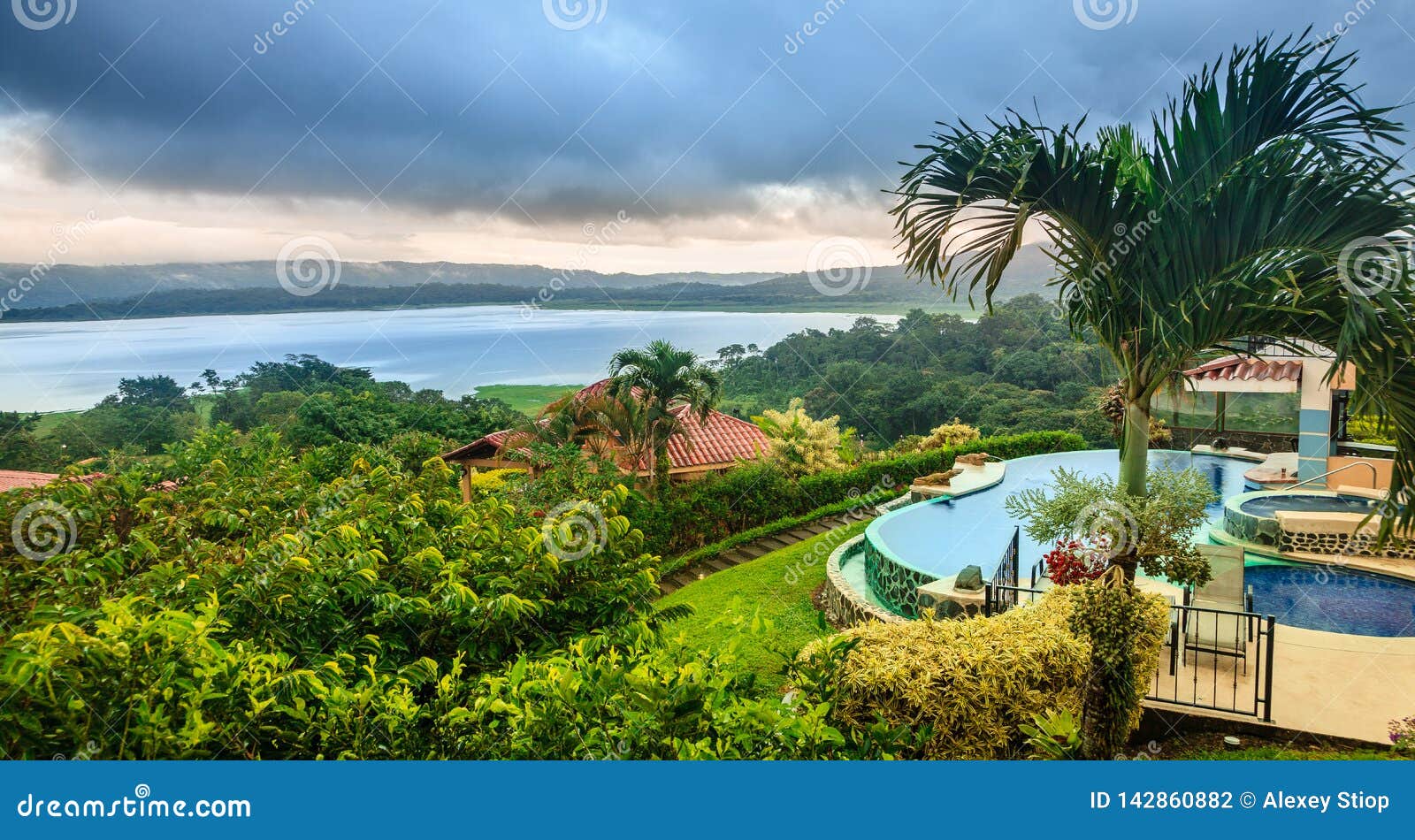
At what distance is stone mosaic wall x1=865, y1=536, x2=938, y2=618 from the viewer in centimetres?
598

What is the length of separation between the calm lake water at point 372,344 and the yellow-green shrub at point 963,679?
16.0 feet

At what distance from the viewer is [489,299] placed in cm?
1034

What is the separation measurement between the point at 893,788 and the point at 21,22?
5897 millimetres

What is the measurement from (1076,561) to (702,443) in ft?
32.2

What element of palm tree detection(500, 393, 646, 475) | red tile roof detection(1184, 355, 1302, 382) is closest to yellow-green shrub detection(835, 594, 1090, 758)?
palm tree detection(500, 393, 646, 475)

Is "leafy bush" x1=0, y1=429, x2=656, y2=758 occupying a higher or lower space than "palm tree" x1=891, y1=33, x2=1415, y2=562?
lower

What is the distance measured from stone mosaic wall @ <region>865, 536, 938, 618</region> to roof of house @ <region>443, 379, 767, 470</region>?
162 inches

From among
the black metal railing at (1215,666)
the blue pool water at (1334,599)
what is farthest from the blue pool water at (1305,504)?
the black metal railing at (1215,666)

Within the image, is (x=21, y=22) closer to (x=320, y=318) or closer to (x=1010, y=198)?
(x=320, y=318)

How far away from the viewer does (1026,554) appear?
7.41 metres

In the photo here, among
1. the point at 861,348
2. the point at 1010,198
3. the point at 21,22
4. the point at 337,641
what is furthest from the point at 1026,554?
the point at 861,348

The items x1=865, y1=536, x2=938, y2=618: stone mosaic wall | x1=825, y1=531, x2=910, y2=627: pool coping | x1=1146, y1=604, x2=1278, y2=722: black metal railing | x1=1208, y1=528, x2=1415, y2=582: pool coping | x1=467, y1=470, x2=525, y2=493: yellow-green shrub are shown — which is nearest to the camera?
x1=467, y1=470, x2=525, y2=493: yellow-green shrub

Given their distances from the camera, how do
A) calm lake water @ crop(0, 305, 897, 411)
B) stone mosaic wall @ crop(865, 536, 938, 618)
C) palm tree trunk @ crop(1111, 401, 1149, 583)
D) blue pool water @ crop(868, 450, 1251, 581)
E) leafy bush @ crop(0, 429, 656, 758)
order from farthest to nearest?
1. blue pool water @ crop(868, 450, 1251, 581)
2. stone mosaic wall @ crop(865, 536, 938, 618)
3. calm lake water @ crop(0, 305, 897, 411)
4. palm tree trunk @ crop(1111, 401, 1149, 583)
5. leafy bush @ crop(0, 429, 656, 758)

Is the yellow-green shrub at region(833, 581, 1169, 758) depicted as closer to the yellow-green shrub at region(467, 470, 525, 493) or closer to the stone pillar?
the yellow-green shrub at region(467, 470, 525, 493)
